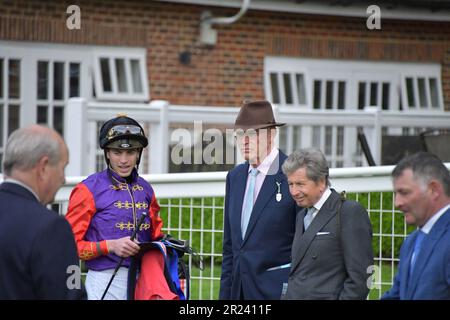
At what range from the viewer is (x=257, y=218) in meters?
6.17

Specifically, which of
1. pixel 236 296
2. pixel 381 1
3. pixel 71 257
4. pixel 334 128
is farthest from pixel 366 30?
pixel 71 257

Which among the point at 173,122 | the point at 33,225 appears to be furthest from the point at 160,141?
the point at 33,225

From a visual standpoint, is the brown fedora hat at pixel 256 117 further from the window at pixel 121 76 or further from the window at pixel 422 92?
the window at pixel 422 92

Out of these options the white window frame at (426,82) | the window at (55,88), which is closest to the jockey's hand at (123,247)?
the window at (55,88)

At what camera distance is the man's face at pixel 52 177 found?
418cm

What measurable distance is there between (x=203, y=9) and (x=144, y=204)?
9232 mm

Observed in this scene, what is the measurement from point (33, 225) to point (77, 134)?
7.04 metres

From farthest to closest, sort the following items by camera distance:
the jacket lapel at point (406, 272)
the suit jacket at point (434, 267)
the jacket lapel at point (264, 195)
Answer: the jacket lapel at point (264, 195) < the jacket lapel at point (406, 272) < the suit jacket at point (434, 267)

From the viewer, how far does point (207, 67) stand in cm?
1505

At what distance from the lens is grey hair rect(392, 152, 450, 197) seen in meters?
4.46

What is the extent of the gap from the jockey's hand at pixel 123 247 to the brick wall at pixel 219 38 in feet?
27.2

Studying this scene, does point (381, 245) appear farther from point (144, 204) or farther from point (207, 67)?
point (207, 67)

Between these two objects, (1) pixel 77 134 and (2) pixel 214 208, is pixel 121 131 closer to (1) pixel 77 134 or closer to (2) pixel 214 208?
(2) pixel 214 208

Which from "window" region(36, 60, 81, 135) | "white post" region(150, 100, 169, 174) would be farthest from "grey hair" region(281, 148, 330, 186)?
"window" region(36, 60, 81, 135)
